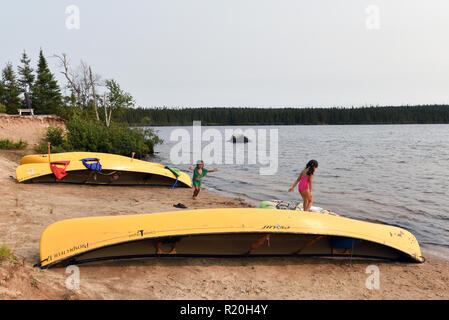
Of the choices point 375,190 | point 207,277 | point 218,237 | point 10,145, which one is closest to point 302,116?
point 375,190

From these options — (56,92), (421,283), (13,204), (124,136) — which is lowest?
(421,283)

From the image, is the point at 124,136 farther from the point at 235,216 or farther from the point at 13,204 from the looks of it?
the point at 235,216

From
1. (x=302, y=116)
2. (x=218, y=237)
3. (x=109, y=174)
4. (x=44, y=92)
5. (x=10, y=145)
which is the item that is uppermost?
(x=302, y=116)

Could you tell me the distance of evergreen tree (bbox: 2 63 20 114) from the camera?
36522 mm

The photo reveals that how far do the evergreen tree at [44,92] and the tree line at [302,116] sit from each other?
86984mm

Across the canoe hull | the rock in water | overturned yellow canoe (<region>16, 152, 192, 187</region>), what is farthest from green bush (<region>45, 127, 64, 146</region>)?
the rock in water

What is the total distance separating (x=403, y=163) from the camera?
917 inches

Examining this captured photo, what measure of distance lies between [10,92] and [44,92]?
12.7 ft

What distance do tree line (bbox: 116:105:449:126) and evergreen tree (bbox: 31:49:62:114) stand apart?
87.0 metres

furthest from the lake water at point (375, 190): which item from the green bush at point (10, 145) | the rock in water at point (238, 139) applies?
the rock in water at point (238, 139)

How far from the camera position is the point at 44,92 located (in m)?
37.3

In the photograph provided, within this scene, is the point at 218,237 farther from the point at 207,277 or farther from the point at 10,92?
the point at 10,92

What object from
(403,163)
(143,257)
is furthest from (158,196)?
(403,163)
